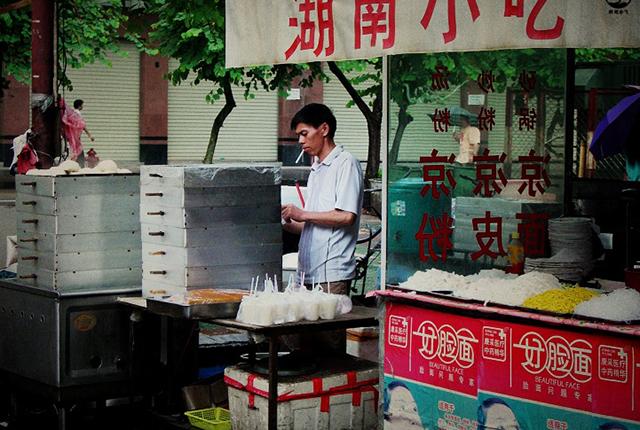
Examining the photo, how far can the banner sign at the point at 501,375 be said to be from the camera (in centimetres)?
485

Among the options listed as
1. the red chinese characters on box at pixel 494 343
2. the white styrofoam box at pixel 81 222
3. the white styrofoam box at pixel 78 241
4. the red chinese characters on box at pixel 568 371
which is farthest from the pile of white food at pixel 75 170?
the red chinese characters on box at pixel 568 371

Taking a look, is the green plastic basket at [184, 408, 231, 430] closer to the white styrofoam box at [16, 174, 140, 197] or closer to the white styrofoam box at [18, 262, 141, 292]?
the white styrofoam box at [18, 262, 141, 292]

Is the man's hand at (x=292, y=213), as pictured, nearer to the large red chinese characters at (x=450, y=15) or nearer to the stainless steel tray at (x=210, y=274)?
the stainless steel tray at (x=210, y=274)

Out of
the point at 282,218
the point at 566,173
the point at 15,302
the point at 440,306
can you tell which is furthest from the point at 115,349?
the point at 566,173

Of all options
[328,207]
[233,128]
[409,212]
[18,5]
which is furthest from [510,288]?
[233,128]

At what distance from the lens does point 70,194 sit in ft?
22.6

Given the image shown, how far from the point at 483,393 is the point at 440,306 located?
509 millimetres

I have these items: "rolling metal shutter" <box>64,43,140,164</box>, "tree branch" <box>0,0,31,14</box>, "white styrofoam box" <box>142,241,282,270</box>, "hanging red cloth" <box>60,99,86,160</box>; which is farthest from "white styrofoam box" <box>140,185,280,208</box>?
"rolling metal shutter" <box>64,43,140,164</box>

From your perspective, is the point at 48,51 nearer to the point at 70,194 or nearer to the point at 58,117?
the point at 58,117

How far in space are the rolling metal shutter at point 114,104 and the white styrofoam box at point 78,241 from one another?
86.8 feet

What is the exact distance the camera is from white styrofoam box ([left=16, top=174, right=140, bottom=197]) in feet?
22.5

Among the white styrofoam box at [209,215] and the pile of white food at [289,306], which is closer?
the pile of white food at [289,306]

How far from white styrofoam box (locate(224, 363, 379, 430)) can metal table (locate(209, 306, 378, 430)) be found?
0.11 m

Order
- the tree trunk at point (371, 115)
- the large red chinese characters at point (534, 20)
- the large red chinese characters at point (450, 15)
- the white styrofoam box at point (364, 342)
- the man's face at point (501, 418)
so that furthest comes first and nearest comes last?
1. the tree trunk at point (371, 115)
2. the white styrofoam box at point (364, 342)
3. the man's face at point (501, 418)
4. the large red chinese characters at point (450, 15)
5. the large red chinese characters at point (534, 20)
